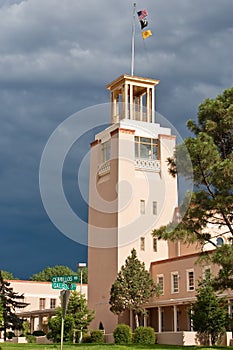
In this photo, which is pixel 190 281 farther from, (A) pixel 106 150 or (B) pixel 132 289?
(A) pixel 106 150

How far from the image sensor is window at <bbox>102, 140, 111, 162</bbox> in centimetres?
5828

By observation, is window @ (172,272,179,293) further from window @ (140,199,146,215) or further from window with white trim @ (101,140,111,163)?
window with white trim @ (101,140,111,163)

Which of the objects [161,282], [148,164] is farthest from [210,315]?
[148,164]

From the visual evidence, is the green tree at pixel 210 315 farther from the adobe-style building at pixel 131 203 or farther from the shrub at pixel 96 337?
the adobe-style building at pixel 131 203

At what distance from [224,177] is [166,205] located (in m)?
29.9

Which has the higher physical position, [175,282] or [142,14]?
[142,14]

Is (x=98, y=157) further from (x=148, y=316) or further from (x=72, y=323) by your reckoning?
(x=72, y=323)

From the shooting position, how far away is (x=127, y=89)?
59.9 meters

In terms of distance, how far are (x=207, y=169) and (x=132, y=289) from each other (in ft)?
73.5

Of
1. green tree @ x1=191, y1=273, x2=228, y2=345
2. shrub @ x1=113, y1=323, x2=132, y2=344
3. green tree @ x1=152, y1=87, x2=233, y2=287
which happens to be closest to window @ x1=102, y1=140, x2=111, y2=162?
shrub @ x1=113, y1=323, x2=132, y2=344

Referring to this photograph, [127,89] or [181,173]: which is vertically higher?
[127,89]

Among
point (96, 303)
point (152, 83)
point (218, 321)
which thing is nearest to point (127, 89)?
point (152, 83)

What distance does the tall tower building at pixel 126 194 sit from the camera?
2127 inches

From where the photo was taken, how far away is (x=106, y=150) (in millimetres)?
59031
